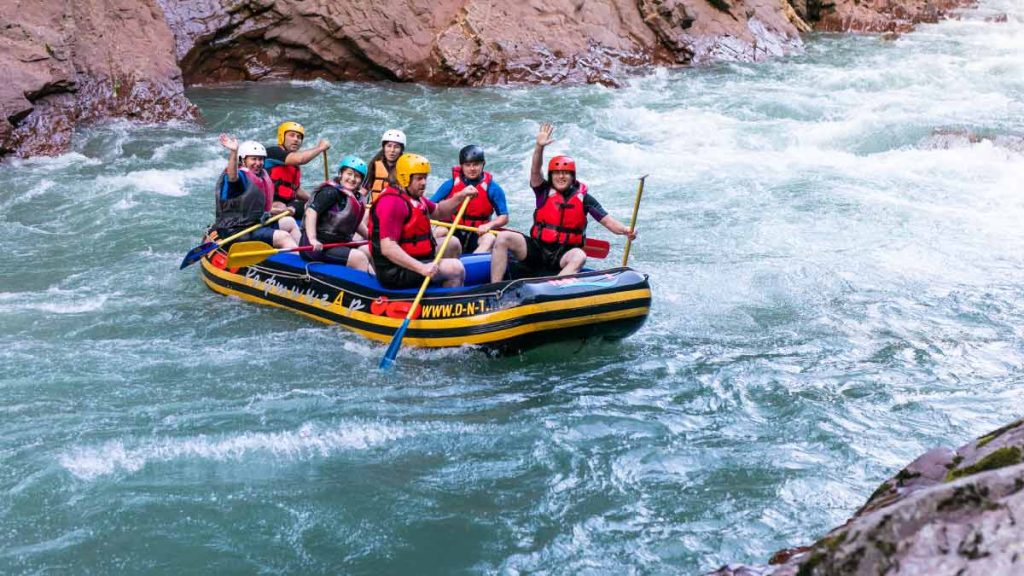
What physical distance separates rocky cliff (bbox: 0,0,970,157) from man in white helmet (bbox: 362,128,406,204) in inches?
204

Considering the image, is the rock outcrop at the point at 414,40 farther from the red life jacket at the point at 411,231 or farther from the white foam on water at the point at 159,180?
the red life jacket at the point at 411,231

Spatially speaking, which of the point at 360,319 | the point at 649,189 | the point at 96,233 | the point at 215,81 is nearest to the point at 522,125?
the point at 649,189

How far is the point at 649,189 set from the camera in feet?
34.6

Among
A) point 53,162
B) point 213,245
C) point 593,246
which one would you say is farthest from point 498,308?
point 53,162

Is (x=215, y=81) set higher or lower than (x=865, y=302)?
higher

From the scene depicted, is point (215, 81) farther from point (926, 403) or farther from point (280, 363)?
point (926, 403)

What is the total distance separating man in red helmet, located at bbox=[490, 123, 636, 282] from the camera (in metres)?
6.58

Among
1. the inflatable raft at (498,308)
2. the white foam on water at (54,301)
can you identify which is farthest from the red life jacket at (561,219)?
the white foam on water at (54,301)

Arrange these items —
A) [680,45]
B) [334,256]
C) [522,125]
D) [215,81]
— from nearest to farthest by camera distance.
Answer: [334,256], [522,125], [215,81], [680,45]

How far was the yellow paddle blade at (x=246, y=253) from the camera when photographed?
289 inches

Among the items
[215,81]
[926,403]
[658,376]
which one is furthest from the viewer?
[215,81]

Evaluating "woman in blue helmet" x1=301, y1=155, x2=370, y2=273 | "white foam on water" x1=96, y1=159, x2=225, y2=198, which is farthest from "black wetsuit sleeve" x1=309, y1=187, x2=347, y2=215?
"white foam on water" x1=96, y1=159, x2=225, y2=198

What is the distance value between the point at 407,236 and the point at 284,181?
2.34 metres

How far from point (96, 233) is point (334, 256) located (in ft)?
9.91
